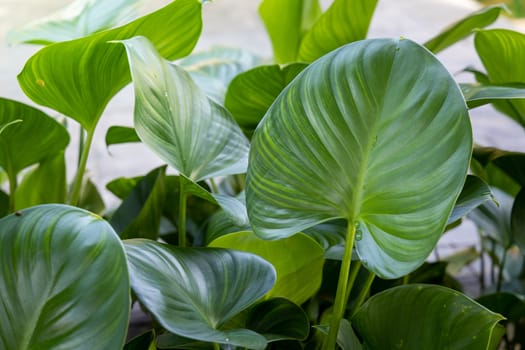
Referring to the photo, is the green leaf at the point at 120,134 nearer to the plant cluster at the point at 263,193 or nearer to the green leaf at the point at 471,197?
the plant cluster at the point at 263,193

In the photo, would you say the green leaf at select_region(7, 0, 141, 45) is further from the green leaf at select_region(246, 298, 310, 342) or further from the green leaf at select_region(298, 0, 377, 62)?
the green leaf at select_region(246, 298, 310, 342)

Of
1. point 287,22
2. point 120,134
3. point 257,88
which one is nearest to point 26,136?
point 120,134

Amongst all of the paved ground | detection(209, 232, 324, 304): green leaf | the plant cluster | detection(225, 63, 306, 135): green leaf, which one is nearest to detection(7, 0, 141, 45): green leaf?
the plant cluster

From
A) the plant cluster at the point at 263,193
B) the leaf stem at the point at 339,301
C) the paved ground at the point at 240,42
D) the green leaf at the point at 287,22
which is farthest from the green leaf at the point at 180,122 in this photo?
the paved ground at the point at 240,42

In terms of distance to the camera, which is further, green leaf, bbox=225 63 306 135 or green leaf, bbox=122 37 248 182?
green leaf, bbox=225 63 306 135

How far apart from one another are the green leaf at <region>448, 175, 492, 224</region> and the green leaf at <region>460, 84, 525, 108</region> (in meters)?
0.06

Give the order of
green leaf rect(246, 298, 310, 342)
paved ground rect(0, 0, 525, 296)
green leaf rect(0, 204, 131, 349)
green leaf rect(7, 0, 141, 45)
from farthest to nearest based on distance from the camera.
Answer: paved ground rect(0, 0, 525, 296) → green leaf rect(7, 0, 141, 45) → green leaf rect(246, 298, 310, 342) → green leaf rect(0, 204, 131, 349)

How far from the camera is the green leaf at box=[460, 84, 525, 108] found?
510 millimetres

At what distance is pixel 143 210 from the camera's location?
599 mm

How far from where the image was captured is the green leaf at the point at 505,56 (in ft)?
1.89

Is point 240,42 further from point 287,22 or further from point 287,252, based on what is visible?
point 287,252

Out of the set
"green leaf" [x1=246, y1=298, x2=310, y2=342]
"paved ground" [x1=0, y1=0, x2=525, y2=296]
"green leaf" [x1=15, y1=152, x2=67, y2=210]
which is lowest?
"paved ground" [x1=0, y1=0, x2=525, y2=296]

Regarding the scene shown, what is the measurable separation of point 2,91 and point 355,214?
1.54 meters

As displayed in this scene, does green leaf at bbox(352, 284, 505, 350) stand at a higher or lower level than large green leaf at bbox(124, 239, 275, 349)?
lower
